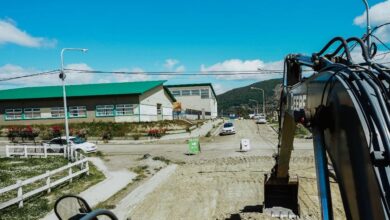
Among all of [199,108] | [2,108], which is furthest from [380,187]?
[199,108]

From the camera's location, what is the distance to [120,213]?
14219 millimetres

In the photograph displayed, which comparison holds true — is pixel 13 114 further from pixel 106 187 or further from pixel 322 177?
pixel 322 177

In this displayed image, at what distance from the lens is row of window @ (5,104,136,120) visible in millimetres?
55812

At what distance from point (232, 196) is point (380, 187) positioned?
44.0ft

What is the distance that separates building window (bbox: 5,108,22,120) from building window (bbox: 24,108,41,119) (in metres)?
1.00

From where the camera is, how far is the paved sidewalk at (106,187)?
16.2 metres

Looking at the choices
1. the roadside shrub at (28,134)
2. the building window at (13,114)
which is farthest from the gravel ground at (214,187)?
the building window at (13,114)

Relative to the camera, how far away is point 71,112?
56.8 m

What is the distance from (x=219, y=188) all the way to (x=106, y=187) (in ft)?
18.0

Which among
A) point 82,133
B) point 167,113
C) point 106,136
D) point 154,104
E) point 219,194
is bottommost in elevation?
point 219,194

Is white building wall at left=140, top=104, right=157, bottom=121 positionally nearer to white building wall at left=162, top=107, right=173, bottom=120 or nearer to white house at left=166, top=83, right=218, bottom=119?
white building wall at left=162, top=107, right=173, bottom=120

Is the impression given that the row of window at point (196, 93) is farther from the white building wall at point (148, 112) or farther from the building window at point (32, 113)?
the building window at point (32, 113)

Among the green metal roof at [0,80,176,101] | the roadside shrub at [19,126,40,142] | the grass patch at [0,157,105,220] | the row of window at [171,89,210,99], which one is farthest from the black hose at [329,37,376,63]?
the row of window at [171,89,210,99]

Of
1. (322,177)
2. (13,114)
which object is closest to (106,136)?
(13,114)
